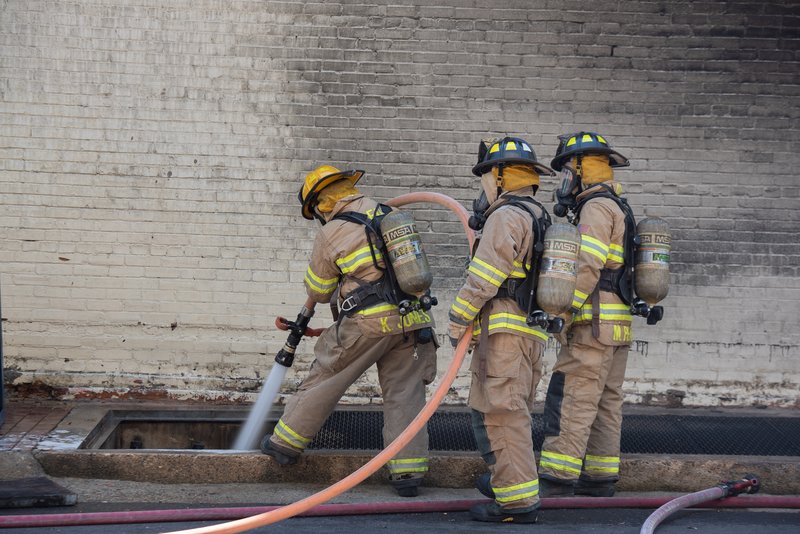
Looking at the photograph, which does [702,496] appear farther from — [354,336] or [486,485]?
[354,336]

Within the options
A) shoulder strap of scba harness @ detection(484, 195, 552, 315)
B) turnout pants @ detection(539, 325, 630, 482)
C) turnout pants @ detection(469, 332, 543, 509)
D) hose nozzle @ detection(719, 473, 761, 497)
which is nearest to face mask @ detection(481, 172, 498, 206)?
shoulder strap of scba harness @ detection(484, 195, 552, 315)

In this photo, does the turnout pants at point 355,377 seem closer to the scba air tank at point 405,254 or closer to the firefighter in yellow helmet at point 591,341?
the scba air tank at point 405,254

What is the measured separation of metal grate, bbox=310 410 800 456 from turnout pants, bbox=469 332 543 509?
1.17 meters

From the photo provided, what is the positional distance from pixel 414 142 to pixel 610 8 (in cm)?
180

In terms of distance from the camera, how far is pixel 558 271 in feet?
16.6

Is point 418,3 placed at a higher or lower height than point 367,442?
higher

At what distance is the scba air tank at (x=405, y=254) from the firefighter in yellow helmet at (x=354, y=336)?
0.47ft

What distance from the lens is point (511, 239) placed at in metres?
5.07

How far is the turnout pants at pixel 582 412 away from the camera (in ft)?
Answer: 18.1

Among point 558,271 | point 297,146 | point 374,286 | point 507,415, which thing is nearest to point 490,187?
point 558,271

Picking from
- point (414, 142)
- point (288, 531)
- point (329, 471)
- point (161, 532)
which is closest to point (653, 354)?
point (414, 142)

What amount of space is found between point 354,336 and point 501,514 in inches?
51.4

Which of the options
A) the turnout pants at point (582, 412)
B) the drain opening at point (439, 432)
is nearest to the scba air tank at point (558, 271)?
the turnout pants at point (582, 412)

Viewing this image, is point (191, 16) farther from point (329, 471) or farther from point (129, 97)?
point (329, 471)
